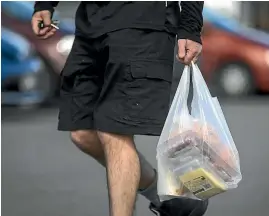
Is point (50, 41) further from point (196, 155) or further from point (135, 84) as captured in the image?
point (196, 155)

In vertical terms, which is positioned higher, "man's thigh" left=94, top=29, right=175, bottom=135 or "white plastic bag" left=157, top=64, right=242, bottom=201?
"man's thigh" left=94, top=29, right=175, bottom=135

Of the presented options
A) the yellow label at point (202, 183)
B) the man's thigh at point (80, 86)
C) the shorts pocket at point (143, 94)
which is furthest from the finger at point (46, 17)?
the yellow label at point (202, 183)

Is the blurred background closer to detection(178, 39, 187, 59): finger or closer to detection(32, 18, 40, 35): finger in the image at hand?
detection(178, 39, 187, 59): finger

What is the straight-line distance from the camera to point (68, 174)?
21.4 ft

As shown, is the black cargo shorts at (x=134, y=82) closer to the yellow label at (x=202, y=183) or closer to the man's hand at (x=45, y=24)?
the yellow label at (x=202, y=183)

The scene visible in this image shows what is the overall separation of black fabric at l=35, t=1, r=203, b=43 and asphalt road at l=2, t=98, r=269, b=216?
1564 mm

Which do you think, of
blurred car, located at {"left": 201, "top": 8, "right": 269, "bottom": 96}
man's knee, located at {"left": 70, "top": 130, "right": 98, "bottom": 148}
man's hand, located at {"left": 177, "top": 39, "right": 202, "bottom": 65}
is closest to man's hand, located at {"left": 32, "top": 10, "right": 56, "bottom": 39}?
man's knee, located at {"left": 70, "top": 130, "right": 98, "bottom": 148}

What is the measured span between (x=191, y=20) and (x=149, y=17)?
182 mm

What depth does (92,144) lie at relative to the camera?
13.0 ft

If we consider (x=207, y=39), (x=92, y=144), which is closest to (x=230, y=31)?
(x=207, y=39)

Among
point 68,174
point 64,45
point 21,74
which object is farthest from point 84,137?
point 64,45

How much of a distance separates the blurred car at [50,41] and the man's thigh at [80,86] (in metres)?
8.70

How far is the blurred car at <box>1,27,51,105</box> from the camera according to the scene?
12.0 metres

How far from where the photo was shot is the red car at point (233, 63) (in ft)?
47.7
